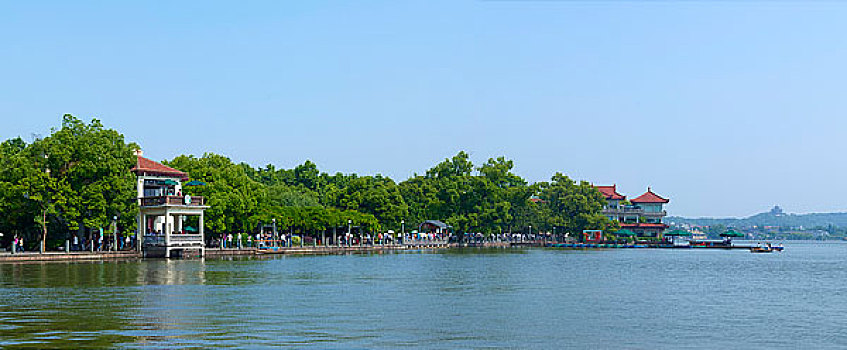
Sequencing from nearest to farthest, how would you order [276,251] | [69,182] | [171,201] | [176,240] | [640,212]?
[69,182], [176,240], [171,201], [276,251], [640,212]

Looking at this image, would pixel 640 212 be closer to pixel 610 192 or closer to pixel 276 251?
pixel 610 192

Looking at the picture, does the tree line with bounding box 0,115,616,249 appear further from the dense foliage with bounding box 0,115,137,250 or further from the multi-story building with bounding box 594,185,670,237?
the multi-story building with bounding box 594,185,670,237

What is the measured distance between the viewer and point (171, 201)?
73.7m

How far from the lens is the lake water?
77.0 feet

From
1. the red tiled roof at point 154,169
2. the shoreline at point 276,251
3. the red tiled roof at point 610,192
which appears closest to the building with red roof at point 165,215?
the red tiled roof at point 154,169

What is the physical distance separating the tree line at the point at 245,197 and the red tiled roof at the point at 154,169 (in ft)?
5.34

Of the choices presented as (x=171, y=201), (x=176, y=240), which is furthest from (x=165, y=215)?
(x=176, y=240)

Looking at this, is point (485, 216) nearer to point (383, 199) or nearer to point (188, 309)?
point (383, 199)

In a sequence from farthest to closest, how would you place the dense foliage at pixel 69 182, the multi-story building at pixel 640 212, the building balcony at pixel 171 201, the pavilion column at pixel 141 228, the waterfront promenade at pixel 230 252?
the multi-story building at pixel 640 212 → the pavilion column at pixel 141 228 → the building balcony at pixel 171 201 → the dense foliage at pixel 69 182 → the waterfront promenade at pixel 230 252

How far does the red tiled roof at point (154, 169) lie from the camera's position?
78125 mm

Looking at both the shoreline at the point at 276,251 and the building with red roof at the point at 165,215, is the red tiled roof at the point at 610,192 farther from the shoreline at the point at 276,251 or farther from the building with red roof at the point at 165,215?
the building with red roof at the point at 165,215

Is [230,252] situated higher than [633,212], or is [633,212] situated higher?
[633,212]

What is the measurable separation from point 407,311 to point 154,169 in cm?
5389

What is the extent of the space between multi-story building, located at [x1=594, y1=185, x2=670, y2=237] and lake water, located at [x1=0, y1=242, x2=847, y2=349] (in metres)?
105
